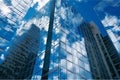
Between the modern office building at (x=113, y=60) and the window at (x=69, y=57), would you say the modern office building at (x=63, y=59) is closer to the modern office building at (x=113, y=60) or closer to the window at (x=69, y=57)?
the window at (x=69, y=57)

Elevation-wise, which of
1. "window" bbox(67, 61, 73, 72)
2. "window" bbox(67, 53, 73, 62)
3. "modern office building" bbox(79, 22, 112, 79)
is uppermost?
"modern office building" bbox(79, 22, 112, 79)

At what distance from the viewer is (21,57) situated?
42.1 meters

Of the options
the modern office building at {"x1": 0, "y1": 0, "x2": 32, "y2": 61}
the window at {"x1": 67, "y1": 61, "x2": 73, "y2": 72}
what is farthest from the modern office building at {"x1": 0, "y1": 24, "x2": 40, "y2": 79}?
the window at {"x1": 67, "y1": 61, "x2": 73, "y2": 72}

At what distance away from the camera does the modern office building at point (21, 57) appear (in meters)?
33.0

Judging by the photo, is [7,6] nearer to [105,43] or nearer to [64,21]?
[64,21]

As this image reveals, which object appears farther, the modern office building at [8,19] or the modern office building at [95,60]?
the modern office building at [8,19]

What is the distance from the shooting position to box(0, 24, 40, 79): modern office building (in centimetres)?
3302

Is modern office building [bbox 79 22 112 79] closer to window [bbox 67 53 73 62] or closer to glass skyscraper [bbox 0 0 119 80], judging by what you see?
glass skyscraper [bbox 0 0 119 80]

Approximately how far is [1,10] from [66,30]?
1279 cm

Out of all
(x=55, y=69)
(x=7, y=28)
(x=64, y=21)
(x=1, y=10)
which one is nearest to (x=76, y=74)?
(x=55, y=69)

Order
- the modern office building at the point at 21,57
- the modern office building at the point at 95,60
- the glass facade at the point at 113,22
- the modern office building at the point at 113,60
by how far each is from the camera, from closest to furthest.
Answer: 1. the glass facade at the point at 113,22
2. the modern office building at the point at 95,60
3. the modern office building at the point at 21,57
4. the modern office building at the point at 113,60

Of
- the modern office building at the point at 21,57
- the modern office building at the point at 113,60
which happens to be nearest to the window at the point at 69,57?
the modern office building at the point at 21,57

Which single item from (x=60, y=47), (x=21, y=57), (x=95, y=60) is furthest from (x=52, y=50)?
(x=21, y=57)

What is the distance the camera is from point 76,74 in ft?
64.1
